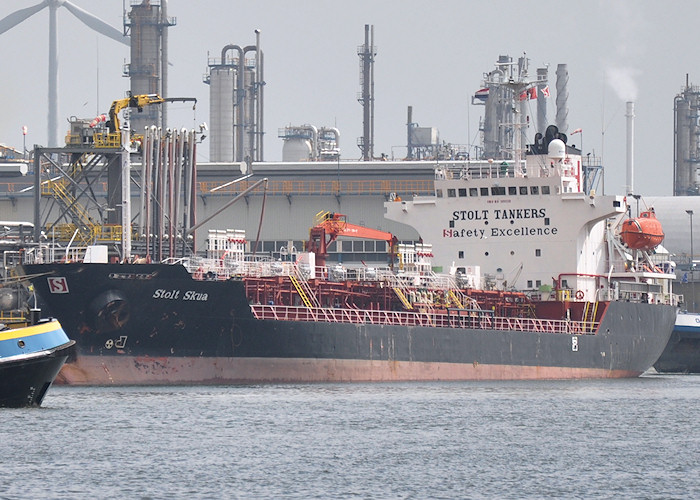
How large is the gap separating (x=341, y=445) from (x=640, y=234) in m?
32.7

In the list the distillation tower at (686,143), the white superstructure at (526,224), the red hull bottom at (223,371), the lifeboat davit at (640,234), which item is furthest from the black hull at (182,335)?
the distillation tower at (686,143)

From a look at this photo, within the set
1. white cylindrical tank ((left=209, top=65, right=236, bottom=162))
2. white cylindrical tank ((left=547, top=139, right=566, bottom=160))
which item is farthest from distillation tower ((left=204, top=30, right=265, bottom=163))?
white cylindrical tank ((left=547, top=139, right=566, bottom=160))

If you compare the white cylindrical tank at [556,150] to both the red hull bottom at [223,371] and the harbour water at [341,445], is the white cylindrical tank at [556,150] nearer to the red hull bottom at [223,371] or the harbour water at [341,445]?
the red hull bottom at [223,371]

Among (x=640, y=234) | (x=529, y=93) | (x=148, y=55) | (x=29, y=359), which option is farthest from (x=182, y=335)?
(x=148, y=55)

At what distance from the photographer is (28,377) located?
4069 cm

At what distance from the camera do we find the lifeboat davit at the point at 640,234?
213 ft

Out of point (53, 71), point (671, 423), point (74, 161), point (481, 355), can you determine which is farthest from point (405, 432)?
point (53, 71)

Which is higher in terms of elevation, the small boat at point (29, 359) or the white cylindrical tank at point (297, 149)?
the white cylindrical tank at point (297, 149)

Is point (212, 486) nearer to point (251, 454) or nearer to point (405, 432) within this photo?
point (251, 454)

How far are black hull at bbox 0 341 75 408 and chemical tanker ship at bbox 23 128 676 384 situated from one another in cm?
603

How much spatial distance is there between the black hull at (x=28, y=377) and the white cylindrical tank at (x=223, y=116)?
78828 millimetres

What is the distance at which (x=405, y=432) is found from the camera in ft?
123

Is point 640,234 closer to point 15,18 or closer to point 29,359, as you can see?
point 29,359

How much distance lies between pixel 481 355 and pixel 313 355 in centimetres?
919
